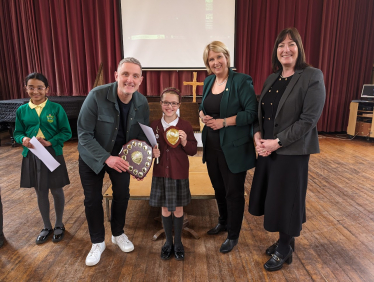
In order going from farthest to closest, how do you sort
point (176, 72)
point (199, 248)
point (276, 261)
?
point (176, 72), point (199, 248), point (276, 261)

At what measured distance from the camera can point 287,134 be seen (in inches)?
57.9

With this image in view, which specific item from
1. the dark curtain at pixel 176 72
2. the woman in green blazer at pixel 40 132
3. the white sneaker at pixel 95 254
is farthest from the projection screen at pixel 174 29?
the white sneaker at pixel 95 254

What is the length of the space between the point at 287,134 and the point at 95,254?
150cm

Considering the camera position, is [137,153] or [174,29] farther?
[174,29]

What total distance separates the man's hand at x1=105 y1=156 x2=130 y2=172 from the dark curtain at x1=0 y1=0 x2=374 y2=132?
4.69 metres

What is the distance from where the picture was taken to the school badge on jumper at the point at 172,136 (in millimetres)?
1662

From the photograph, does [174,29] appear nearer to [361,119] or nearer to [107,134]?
[361,119]

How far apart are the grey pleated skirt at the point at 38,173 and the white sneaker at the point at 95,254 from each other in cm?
59

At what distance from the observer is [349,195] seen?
2.92m

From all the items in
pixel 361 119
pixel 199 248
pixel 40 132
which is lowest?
pixel 199 248

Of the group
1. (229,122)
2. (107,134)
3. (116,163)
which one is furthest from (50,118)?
(229,122)

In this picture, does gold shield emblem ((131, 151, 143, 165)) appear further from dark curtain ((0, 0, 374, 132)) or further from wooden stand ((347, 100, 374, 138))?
wooden stand ((347, 100, 374, 138))

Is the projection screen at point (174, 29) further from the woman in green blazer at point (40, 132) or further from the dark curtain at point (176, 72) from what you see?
the woman in green blazer at point (40, 132)

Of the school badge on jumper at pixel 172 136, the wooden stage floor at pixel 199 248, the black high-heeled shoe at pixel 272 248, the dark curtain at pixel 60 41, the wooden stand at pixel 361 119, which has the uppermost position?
the dark curtain at pixel 60 41
